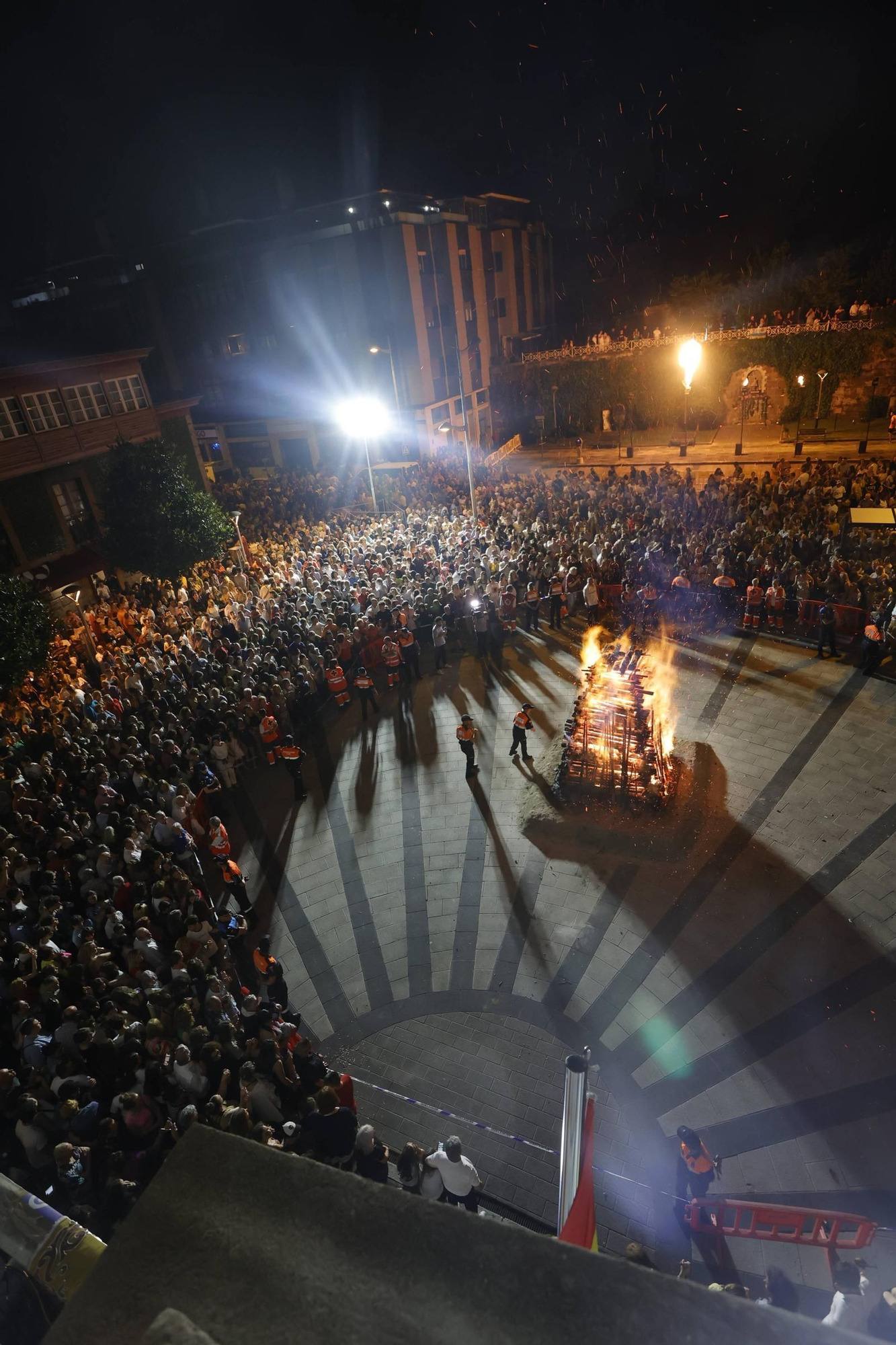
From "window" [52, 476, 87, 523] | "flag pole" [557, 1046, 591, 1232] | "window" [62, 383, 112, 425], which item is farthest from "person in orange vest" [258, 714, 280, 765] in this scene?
"window" [62, 383, 112, 425]

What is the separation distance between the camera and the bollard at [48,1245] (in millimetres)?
2115

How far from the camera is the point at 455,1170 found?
219 inches

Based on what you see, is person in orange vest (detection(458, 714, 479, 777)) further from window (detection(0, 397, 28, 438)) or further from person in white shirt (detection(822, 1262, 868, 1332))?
window (detection(0, 397, 28, 438))

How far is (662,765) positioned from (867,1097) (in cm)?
554

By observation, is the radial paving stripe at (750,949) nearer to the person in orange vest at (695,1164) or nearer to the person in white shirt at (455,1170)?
the person in orange vest at (695,1164)

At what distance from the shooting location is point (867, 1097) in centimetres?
671

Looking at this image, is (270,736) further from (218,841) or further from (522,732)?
(522,732)

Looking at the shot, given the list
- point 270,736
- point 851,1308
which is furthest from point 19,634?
point 851,1308

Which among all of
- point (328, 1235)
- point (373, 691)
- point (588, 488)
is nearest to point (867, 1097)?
point (328, 1235)

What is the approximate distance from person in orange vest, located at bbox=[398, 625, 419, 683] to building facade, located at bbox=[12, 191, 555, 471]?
25.0 meters

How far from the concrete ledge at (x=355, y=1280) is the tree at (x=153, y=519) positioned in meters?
21.0

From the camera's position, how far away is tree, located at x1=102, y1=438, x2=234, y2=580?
66.4 feet

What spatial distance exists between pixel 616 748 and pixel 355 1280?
10489mm

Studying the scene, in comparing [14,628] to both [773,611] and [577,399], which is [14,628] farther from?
[577,399]
